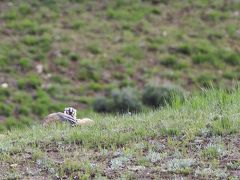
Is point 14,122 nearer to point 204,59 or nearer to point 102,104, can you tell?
point 102,104

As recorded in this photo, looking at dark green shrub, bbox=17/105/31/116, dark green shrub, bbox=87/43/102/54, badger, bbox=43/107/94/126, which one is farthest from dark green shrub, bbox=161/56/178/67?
A: badger, bbox=43/107/94/126

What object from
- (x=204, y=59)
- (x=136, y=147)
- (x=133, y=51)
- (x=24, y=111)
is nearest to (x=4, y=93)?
(x=24, y=111)

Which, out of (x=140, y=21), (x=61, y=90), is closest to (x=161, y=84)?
(x=61, y=90)

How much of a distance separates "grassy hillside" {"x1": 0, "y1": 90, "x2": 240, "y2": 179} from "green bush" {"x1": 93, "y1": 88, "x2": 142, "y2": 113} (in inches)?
223

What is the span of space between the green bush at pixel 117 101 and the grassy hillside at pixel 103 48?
37cm

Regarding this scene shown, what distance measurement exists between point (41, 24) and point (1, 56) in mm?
1734

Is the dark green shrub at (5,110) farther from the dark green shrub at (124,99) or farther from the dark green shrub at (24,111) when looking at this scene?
the dark green shrub at (124,99)

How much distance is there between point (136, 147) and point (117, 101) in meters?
6.98

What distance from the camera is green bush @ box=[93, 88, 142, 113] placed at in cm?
1255

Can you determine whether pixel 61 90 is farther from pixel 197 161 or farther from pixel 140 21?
pixel 197 161

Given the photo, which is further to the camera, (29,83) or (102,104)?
(29,83)

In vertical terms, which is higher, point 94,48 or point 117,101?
point 94,48

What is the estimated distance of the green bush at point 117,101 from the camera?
1255 cm

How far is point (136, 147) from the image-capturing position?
569cm
